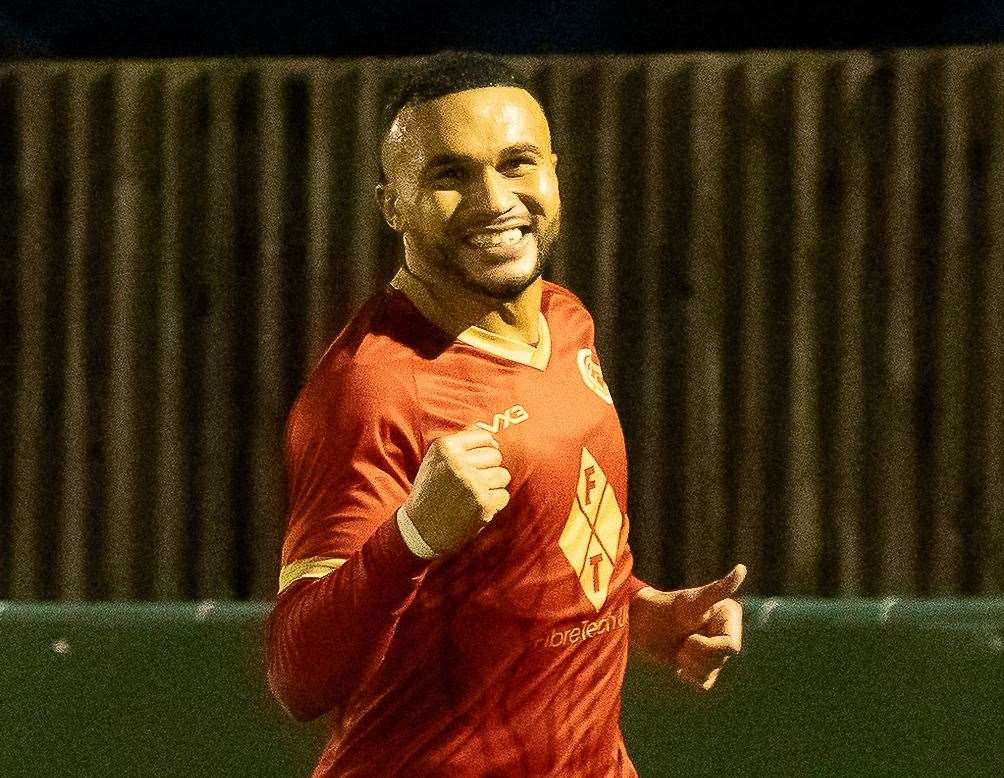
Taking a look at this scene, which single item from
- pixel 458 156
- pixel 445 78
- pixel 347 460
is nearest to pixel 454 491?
pixel 347 460

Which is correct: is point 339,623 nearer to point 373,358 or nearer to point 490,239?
point 373,358

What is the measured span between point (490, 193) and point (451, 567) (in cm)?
52

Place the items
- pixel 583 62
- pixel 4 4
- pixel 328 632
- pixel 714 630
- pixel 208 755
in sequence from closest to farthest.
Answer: pixel 328 632 < pixel 714 630 < pixel 208 755 < pixel 583 62 < pixel 4 4

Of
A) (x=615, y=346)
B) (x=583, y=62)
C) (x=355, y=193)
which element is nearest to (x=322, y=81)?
(x=355, y=193)

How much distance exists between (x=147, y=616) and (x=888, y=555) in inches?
67.9

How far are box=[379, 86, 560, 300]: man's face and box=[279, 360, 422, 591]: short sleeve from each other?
0.58ft

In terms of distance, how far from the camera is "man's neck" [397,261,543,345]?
243 centimetres

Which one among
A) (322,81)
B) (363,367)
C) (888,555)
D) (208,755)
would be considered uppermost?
(322,81)

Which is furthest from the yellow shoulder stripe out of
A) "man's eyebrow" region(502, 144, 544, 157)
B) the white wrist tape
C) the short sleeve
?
"man's eyebrow" region(502, 144, 544, 157)

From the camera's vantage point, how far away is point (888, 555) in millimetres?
4008

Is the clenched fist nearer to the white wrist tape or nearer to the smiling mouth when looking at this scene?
the white wrist tape

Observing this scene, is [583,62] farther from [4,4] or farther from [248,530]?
[4,4]

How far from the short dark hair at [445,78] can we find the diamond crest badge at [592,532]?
55 cm

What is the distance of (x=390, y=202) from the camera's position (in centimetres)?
244
